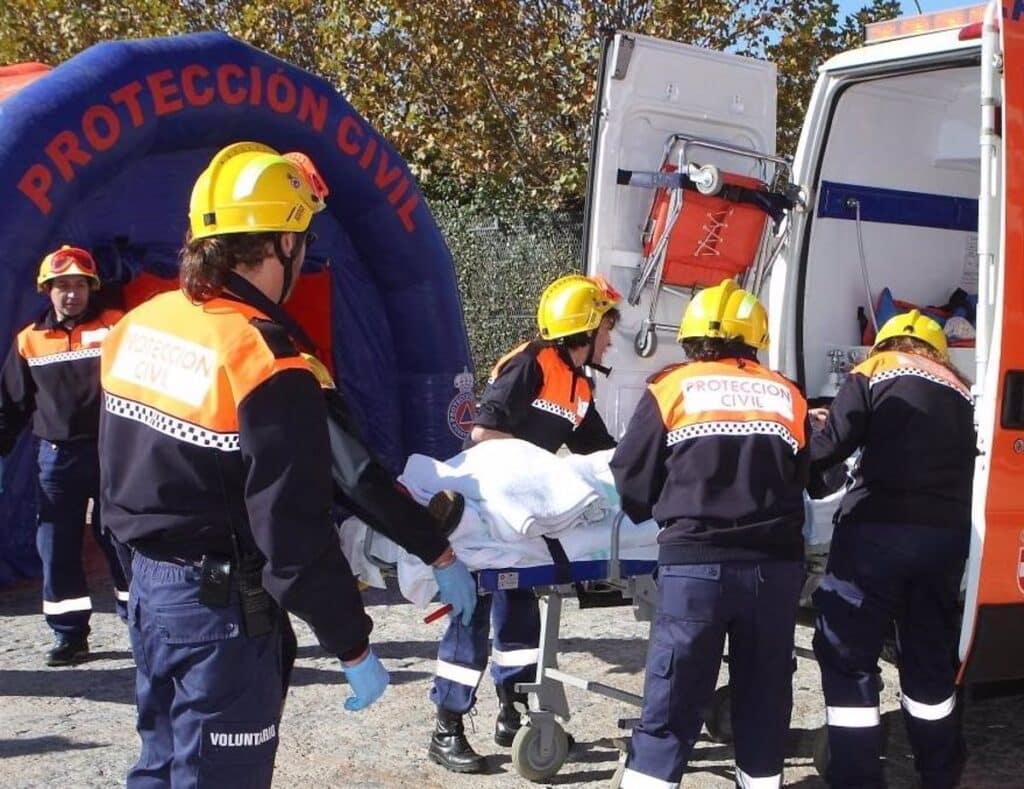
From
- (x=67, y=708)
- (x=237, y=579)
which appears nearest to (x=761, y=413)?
(x=237, y=579)

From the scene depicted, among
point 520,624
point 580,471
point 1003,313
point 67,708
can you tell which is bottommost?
point 67,708

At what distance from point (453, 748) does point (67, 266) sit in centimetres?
286

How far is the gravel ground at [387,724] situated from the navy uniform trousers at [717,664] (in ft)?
2.47

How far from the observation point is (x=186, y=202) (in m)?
7.14

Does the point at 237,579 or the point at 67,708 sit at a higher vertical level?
the point at 237,579

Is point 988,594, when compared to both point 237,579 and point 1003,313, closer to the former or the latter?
point 1003,313

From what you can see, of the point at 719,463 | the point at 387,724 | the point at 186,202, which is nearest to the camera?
the point at 719,463

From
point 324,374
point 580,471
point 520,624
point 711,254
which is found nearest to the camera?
point 324,374

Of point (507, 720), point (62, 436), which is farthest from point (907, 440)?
point (62, 436)

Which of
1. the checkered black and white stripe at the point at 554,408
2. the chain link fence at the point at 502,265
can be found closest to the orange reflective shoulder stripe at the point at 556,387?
the checkered black and white stripe at the point at 554,408

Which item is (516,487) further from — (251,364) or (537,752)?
(251,364)

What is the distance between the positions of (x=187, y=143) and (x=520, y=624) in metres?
3.59

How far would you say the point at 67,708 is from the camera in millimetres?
4953

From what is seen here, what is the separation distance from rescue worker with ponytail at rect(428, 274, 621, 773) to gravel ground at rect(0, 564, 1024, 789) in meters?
0.18
